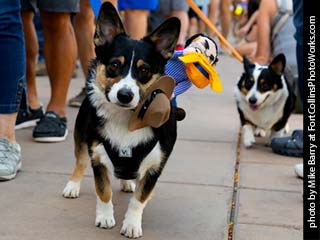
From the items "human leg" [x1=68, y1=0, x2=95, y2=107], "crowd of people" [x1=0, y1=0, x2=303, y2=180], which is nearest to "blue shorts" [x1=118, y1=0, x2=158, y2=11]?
"crowd of people" [x1=0, y1=0, x2=303, y2=180]

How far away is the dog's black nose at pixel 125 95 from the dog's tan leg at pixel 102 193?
373 millimetres

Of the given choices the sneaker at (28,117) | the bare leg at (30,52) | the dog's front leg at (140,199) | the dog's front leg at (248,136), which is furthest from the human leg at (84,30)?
the dog's front leg at (140,199)

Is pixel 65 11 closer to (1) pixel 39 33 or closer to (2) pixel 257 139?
(2) pixel 257 139

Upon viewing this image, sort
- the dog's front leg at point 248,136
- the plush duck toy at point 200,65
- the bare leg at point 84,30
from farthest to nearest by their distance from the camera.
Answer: the bare leg at point 84,30, the dog's front leg at point 248,136, the plush duck toy at point 200,65

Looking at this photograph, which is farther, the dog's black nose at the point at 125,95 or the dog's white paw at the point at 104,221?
the dog's white paw at the point at 104,221

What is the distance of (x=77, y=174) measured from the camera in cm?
349

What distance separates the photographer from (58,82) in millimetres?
4902

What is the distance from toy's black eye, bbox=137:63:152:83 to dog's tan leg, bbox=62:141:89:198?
0.72m

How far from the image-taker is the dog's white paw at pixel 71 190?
11.2ft

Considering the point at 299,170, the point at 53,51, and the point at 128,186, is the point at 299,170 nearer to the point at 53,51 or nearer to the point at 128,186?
the point at 128,186

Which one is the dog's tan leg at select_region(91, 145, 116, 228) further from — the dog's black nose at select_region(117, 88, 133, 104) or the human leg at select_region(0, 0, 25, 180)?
the human leg at select_region(0, 0, 25, 180)

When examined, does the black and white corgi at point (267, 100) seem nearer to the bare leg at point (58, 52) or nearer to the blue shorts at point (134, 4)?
the blue shorts at point (134, 4)

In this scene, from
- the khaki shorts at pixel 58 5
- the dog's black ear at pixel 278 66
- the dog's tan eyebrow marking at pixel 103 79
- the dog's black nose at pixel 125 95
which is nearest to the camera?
the dog's black nose at pixel 125 95

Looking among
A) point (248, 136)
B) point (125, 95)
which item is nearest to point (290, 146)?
point (248, 136)
